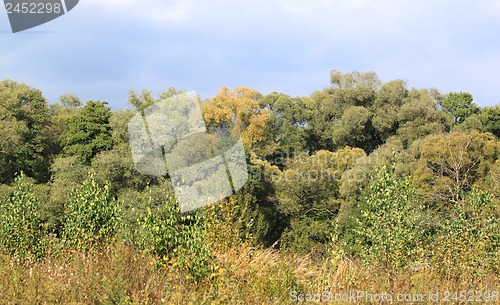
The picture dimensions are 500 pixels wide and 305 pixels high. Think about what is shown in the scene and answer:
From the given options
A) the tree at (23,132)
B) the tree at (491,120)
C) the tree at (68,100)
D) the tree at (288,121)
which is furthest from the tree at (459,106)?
the tree at (68,100)

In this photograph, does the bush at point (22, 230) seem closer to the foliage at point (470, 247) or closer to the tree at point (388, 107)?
the foliage at point (470, 247)

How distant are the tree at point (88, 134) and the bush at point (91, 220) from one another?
24067mm

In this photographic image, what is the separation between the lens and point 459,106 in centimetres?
4638

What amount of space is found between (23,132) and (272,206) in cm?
1569

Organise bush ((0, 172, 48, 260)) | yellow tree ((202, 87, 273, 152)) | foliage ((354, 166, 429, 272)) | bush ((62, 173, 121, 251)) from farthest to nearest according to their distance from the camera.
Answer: yellow tree ((202, 87, 273, 152)) < bush ((0, 172, 48, 260)) < bush ((62, 173, 121, 251)) < foliage ((354, 166, 429, 272))

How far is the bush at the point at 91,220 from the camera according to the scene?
30.4ft

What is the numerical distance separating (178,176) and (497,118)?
2354 centimetres

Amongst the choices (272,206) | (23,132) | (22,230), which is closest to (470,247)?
(22,230)

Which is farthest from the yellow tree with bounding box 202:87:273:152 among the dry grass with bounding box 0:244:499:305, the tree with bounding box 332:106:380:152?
the dry grass with bounding box 0:244:499:305

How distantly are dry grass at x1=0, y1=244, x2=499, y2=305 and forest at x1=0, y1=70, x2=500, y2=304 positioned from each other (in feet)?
0.09

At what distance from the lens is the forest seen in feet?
23.5

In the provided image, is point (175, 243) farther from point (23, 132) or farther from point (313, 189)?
point (313, 189)

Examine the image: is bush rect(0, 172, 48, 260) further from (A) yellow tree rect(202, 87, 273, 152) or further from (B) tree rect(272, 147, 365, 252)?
(A) yellow tree rect(202, 87, 273, 152)

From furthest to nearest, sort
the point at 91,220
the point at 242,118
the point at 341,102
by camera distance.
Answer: the point at 341,102 < the point at 242,118 < the point at 91,220
